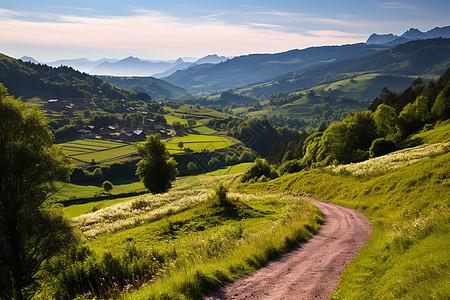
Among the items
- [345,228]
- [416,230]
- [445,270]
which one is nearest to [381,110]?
[345,228]

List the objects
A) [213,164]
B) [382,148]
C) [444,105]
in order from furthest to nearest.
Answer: [213,164]
[444,105]
[382,148]

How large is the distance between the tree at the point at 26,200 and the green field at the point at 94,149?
148 metres

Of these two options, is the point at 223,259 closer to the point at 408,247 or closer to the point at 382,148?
the point at 408,247

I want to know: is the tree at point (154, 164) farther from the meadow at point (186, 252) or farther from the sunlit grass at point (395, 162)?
the sunlit grass at point (395, 162)

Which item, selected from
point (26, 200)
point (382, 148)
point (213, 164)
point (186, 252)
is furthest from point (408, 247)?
point (213, 164)

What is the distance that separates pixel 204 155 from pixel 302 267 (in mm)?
167626

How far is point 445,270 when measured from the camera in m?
7.56

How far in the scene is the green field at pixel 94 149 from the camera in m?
157

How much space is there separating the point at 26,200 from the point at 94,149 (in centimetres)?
17430

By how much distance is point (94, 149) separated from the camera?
565ft

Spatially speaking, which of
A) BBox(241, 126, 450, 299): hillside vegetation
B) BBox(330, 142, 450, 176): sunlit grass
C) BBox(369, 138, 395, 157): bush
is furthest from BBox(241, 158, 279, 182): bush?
BBox(241, 126, 450, 299): hillside vegetation

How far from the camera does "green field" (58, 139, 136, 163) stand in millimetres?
156525

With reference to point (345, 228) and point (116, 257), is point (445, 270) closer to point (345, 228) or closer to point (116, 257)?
point (345, 228)

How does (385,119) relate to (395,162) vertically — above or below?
above
